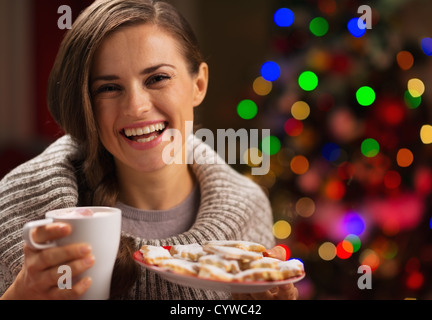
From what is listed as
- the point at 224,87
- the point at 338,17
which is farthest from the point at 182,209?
the point at 224,87

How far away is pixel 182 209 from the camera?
1.31 m

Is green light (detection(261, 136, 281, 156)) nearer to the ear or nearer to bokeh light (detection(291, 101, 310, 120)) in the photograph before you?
bokeh light (detection(291, 101, 310, 120))

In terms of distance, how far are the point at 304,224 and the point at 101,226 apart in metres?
1.69

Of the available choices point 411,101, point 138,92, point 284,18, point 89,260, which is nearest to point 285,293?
point 89,260

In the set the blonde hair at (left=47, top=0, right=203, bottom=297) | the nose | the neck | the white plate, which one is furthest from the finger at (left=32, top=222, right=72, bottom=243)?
the neck

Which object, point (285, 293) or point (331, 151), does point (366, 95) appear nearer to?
point (331, 151)

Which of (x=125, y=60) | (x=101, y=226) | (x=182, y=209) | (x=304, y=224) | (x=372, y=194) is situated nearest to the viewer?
(x=101, y=226)

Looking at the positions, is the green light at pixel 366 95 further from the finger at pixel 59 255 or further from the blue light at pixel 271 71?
the finger at pixel 59 255

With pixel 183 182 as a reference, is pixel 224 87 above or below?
above

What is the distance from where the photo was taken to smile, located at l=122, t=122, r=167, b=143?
1071 mm

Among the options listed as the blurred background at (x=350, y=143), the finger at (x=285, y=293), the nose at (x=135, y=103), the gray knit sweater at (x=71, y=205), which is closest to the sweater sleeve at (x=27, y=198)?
the gray knit sweater at (x=71, y=205)

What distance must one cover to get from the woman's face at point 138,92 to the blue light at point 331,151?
48.6 inches

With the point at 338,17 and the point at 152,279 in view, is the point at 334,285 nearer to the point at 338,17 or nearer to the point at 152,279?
the point at 338,17

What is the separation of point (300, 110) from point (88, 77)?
139cm
